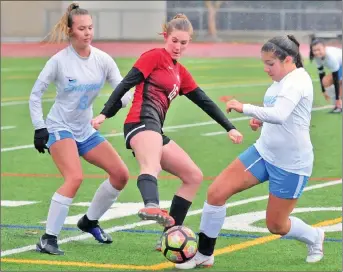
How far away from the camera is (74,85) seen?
10195 millimetres

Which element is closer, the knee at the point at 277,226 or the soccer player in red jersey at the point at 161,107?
the knee at the point at 277,226

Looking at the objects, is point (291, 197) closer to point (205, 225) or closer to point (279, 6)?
point (205, 225)

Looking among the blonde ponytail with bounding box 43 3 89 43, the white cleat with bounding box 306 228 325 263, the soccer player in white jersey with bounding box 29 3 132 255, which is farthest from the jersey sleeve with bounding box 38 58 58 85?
the white cleat with bounding box 306 228 325 263

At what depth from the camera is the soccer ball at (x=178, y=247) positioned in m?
9.09

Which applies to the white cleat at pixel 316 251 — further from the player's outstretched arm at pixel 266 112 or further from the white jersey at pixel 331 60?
the white jersey at pixel 331 60

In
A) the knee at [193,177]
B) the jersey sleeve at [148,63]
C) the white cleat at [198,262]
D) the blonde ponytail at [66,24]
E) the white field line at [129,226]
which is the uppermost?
the blonde ponytail at [66,24]

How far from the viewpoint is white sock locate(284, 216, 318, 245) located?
9359 mm

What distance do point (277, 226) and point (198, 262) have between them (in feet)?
2.42

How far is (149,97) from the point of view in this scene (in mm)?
9625

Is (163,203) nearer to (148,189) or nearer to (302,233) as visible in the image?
(302,233)

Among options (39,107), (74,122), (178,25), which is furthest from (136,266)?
(178,25)

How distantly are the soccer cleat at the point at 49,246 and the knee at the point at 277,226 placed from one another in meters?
1.92

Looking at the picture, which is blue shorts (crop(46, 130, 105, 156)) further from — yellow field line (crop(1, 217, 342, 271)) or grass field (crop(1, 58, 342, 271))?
yellow field line (crop(1, 217, 342, 271))

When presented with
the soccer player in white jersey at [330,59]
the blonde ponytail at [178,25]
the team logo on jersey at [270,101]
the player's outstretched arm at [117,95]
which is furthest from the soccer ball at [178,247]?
the soccer player in white jersey at [330,59]
